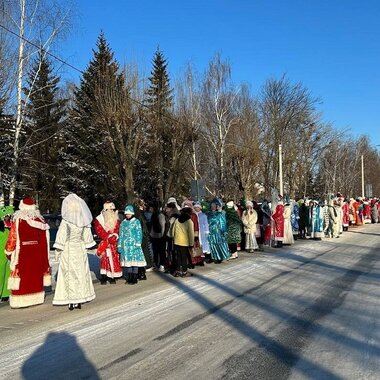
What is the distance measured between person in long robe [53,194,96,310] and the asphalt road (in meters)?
0.28

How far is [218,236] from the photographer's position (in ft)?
50.3

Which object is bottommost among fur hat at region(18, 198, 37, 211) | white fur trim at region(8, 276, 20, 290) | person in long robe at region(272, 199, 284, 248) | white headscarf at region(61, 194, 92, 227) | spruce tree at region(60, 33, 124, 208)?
white fur trim at region(8, 276, 20, 290)

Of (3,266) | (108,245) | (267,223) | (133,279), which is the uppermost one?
(267,223)

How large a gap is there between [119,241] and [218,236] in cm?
456

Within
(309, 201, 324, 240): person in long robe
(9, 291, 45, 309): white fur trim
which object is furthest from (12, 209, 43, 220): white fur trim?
(309, 201, 324, 240): person in long robe

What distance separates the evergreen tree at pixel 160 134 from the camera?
30.5m

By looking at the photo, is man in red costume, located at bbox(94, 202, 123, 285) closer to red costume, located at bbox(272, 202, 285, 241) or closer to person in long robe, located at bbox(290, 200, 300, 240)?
red costume, located at bbox(272, 202, 285, 241)

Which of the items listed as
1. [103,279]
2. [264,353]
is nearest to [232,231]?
[103,279]

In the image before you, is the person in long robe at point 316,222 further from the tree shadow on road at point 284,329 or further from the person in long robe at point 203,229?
the tree shadow on road at point 284,329

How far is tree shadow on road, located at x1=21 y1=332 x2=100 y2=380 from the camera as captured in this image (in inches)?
210

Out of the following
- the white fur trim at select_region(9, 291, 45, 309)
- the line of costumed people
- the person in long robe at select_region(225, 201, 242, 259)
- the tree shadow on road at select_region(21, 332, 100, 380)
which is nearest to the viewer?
the tree shadow on road at select_region(21, 332, 100, 380)

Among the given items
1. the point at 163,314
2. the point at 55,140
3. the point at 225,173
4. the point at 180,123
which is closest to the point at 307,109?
the point at 225,173

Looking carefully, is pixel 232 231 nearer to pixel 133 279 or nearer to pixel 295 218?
pixel 133 279

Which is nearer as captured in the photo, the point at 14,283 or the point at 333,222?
the point at 14,283
